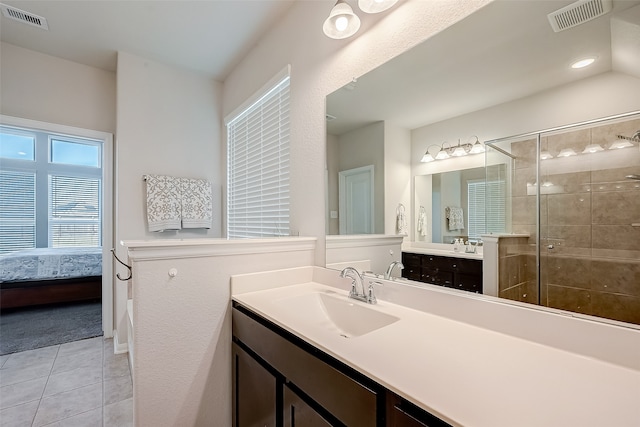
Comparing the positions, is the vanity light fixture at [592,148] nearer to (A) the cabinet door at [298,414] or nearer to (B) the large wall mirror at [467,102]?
(B) the large wall mirror at [467,102]

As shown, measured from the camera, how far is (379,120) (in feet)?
4.99

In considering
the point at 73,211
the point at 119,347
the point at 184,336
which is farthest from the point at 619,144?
the point at 73,211

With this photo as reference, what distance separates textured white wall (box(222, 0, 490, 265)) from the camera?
1.29 m

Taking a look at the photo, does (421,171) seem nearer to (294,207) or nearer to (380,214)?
(380,214)

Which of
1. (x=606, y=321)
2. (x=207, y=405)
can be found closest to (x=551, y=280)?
(x=606, y=321)

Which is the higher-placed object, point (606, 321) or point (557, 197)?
point (557, 197)

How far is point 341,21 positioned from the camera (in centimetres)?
139

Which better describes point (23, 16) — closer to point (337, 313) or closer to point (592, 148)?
point (337, 313)

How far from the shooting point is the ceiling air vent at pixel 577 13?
82cm

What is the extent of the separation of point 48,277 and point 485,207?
4.88 meters

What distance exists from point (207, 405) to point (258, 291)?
631mm

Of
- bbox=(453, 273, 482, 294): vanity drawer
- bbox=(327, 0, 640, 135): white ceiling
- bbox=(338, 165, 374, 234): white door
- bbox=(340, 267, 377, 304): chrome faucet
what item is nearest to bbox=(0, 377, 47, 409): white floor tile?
bbox=(340, 267, 377, 304): chrome faucet

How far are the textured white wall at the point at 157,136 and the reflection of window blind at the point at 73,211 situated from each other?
2720 millimetres

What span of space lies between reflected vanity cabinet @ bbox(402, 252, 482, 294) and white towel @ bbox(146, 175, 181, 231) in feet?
7.86
